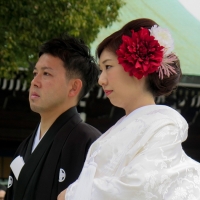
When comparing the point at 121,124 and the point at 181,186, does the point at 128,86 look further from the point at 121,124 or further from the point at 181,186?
the point at 181,186

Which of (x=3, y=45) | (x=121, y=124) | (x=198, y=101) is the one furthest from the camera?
(x=198, y=101)

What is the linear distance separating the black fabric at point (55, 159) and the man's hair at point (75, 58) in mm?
212

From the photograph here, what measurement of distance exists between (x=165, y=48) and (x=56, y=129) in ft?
2.77

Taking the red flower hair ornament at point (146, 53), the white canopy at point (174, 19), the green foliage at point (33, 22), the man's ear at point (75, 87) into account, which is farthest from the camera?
the white canopy at point (174, 19)

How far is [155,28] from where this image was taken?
2344 millimetres

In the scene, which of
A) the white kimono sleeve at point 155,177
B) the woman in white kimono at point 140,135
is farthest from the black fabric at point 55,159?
the white kimono sleeve at point 155,177

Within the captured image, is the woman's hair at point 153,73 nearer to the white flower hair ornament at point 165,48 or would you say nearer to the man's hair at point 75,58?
the white flower hair ornament at point 165,48

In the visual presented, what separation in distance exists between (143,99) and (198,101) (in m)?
8.36

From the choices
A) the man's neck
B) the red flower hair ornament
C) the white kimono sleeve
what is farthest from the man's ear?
the white kimono sleeve

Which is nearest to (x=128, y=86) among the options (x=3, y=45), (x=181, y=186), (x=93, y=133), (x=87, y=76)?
(x=181, y=186)

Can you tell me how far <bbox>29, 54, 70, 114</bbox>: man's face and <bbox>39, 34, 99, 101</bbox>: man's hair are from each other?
0.11 feet

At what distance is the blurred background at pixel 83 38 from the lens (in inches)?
218

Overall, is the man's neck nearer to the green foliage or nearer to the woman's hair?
the woman's hair

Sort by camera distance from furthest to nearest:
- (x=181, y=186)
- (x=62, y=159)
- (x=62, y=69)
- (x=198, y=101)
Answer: (x=198, y=101) → (x=62, y=69) → (x=62, y=159) → (x=181, y=186)
